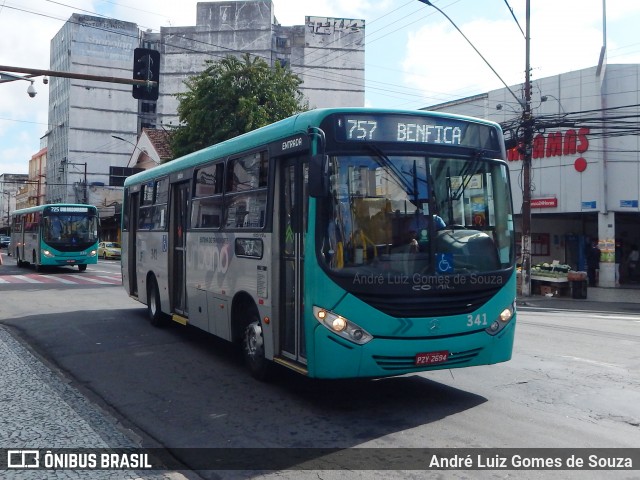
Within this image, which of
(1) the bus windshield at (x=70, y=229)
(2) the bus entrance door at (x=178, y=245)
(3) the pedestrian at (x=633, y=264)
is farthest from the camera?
(3) the pedestrian at (x=633, y=264)

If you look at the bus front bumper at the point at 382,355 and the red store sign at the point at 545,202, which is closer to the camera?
the bus front bumper at the point at 382,355

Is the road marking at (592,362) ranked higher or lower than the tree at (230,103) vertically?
lower

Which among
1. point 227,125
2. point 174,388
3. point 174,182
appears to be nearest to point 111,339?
point 174,182

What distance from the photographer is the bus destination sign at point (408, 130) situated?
6.90 metres

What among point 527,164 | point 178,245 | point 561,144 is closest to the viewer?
point 178,245

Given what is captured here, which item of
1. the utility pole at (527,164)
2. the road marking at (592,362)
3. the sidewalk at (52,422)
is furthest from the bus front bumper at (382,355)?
the utility pole at (527,164)

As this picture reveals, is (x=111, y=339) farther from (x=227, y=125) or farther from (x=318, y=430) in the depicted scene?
(x=227, y=125)

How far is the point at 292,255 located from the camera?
7.41 meters

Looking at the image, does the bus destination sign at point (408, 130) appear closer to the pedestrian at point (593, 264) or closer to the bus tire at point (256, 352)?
the bus tire at point (256, 352)

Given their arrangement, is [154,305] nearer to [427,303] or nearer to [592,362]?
[427,303]

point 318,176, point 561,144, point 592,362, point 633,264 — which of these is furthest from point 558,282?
point 318,176

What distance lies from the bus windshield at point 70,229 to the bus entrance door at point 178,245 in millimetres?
18973

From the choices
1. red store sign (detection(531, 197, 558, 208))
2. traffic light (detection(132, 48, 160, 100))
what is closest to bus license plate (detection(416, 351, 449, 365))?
traffic light (detection(132, 48, 160, 100))

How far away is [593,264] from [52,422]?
2695cm
